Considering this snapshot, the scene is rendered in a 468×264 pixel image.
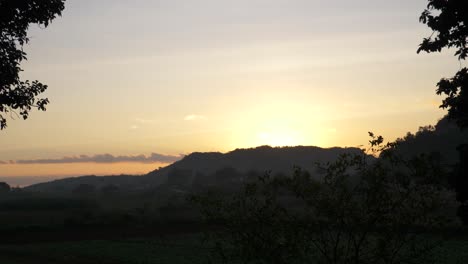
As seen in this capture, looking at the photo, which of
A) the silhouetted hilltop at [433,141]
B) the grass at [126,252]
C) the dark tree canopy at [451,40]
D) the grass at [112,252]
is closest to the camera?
the dark tree canopy at [451,40]

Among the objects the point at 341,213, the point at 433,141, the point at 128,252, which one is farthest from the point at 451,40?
the point at 433,141

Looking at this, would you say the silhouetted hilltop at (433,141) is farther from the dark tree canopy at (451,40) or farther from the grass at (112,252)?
the dark tree canopy at (451,40)

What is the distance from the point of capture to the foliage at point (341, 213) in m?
10.5

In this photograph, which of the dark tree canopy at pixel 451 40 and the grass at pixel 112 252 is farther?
the grass at pixel 112 252

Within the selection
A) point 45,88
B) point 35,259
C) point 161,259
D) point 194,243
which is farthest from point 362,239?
point 194,243

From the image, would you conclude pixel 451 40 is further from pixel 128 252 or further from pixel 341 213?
pixel 128 252

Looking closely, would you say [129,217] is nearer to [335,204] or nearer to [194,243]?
[194,243]

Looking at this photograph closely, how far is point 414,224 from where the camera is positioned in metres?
10.5

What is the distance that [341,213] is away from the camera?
34.9 ft

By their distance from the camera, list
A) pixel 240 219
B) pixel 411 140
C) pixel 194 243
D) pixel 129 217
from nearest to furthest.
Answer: pixel 240 219
pixel 194 243
pixel 129 217
pixel 411 140

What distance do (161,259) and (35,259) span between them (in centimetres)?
1145

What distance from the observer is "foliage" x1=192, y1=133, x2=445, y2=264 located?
10466 millimetres

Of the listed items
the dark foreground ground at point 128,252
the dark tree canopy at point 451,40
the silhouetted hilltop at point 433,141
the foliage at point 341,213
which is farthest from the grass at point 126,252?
the silhouetted hilltop at point 433,141

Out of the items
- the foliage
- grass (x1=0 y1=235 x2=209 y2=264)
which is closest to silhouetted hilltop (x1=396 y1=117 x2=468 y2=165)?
grass (x1=0 y1=235 x2=209 y2=264)
